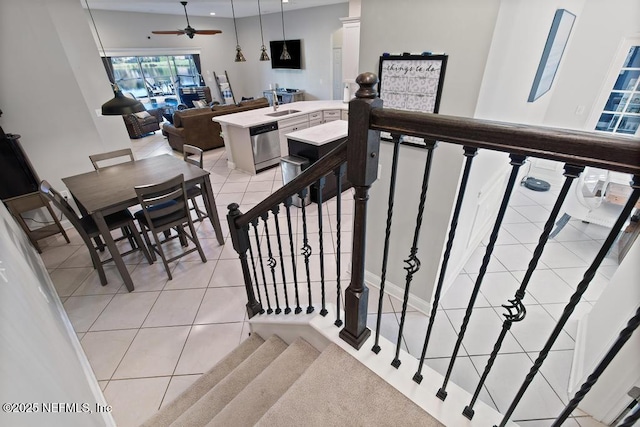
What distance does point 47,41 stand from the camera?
346 centimetres

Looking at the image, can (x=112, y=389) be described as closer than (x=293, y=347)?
No

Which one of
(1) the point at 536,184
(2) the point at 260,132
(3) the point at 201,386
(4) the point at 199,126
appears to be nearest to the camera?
(3) the point at 201,386

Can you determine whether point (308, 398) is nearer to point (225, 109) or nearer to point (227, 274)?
point (227, 274)

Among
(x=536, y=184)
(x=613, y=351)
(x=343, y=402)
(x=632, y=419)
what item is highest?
(x=613, y=351)

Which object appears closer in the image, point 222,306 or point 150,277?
point 222,306

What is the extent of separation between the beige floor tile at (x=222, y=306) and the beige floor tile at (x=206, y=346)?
0.07 metres

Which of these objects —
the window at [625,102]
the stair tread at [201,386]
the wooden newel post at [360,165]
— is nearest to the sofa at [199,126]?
the stair tread at [201,386]

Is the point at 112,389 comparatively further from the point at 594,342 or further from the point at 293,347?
the point at 594,342

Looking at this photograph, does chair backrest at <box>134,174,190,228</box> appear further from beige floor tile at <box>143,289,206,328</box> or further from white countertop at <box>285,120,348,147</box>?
white countertop at <box>285,120,348,147</box>

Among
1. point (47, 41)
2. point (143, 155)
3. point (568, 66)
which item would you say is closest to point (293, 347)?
point (47, 41)

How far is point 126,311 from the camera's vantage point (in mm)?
2613

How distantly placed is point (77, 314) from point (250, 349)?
1.81 m

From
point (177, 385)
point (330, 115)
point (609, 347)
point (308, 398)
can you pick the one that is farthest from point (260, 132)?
point (609, 347)

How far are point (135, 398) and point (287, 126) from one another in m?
4.54
